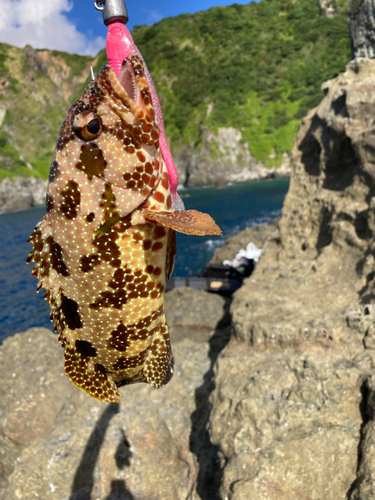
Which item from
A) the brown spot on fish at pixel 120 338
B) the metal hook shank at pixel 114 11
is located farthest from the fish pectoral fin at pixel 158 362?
the metal hook shank at pixel 114 11

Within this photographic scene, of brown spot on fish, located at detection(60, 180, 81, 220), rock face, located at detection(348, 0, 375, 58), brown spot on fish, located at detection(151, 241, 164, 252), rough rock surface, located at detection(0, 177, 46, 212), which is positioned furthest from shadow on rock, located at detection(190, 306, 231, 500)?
rough rock surface, located at detection(0, 177, 46, 212)

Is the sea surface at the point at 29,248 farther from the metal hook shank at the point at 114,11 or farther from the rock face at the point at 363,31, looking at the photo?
the rock face at the point at 363,31

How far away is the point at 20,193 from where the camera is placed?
319 feet

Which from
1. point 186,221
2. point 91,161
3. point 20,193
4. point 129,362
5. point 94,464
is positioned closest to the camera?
point 186,221

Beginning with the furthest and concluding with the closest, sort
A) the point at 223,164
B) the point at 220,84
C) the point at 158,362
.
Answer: the point at 220,84, the point at 223,164, the point at 158,362

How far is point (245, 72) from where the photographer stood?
117438 millimetres

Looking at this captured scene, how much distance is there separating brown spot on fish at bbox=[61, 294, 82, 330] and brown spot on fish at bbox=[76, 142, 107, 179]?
3.12ft

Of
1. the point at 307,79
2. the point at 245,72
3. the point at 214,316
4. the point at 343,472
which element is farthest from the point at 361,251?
the point at 245,72

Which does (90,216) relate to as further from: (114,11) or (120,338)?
(114,11)

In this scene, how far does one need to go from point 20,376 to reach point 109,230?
7.50m

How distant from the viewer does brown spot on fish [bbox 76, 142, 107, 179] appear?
2086mm

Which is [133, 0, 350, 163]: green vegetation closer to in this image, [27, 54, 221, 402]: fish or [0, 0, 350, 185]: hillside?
[0, 0, 350, 185]: hillside

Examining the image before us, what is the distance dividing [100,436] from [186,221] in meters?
6.60

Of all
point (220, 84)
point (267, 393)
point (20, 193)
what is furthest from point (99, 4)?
point (220, 84)
